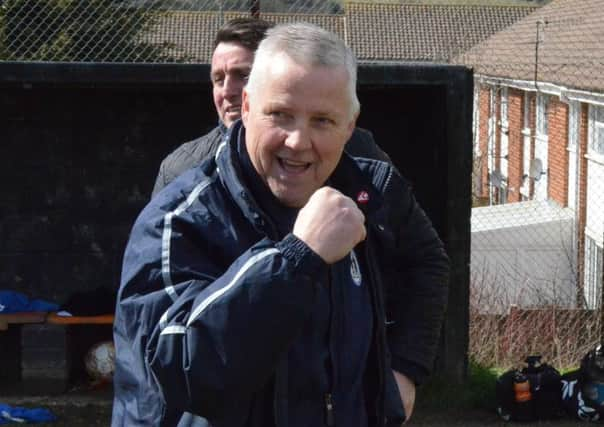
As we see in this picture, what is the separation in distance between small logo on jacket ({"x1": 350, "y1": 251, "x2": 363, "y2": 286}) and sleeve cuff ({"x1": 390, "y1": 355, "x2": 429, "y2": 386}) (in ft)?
1.39

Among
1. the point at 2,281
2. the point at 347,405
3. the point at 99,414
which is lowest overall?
the point at 99,414

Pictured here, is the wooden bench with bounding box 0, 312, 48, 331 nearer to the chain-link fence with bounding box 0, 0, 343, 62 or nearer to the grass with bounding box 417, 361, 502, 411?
the grass with bounding box 417, 361, 502, 411

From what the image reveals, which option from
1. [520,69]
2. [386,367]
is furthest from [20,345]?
[520,69]

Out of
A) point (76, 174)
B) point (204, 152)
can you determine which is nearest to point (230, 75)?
point (204, 152)

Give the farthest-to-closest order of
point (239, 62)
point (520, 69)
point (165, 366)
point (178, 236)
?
point (520, 69)
point (239, 62)
point (178, 236)
point (165, 366)

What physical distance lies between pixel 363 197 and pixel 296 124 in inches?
12.7

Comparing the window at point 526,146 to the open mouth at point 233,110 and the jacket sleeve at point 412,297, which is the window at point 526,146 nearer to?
the open mouth at point 233,110

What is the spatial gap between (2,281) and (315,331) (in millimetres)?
4658

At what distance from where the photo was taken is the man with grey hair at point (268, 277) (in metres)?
1.70

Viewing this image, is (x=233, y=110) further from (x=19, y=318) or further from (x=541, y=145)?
(x=541, y=145)

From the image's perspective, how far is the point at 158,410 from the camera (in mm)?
1889

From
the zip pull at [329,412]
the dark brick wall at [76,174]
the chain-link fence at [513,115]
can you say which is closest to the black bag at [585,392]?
the chain-link fence at [513,115]

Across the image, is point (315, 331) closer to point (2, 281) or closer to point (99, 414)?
point (99, 414)

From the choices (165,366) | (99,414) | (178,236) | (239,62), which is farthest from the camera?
(99,414)
